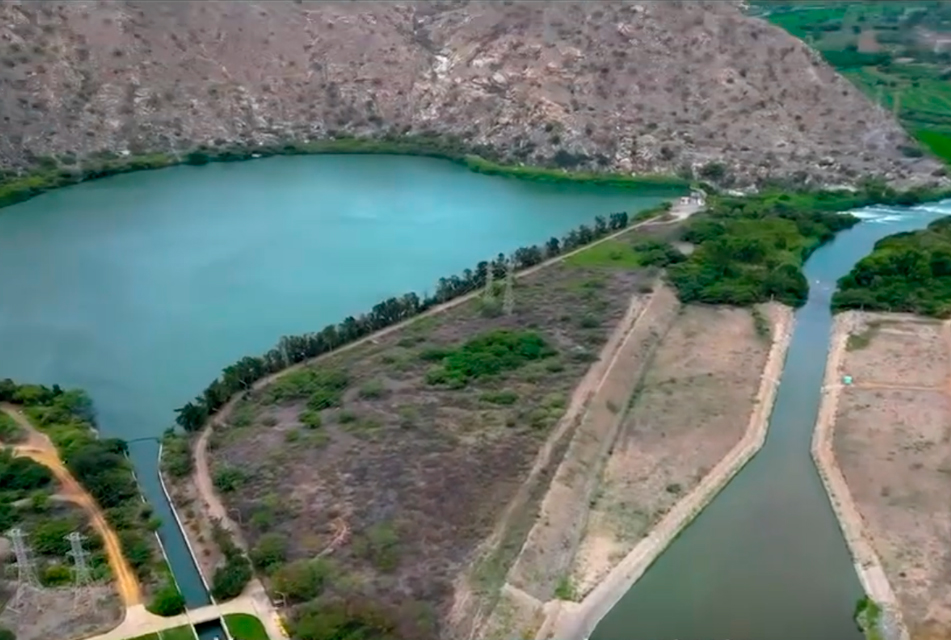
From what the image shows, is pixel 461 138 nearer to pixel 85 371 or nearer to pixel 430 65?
pixel 430 65

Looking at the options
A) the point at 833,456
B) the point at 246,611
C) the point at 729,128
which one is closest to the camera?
the point at 246,611

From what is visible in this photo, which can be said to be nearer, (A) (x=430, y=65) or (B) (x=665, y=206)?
(B) (x=665, y=206)

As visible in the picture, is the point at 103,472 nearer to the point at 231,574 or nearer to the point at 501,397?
the point at 231,574

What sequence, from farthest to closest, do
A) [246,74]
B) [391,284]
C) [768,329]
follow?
[246,74] → [391,284] → [768,329]

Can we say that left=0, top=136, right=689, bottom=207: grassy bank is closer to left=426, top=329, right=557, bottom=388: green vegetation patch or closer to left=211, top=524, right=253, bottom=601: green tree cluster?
left=426, top=329, right=557, bottom=388: green vegetation patch

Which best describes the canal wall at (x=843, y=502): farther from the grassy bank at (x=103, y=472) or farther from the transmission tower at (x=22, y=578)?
the transmission tower at (x=22, y=578)

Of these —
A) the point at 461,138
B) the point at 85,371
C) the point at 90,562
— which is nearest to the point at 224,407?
the point at 85,371
